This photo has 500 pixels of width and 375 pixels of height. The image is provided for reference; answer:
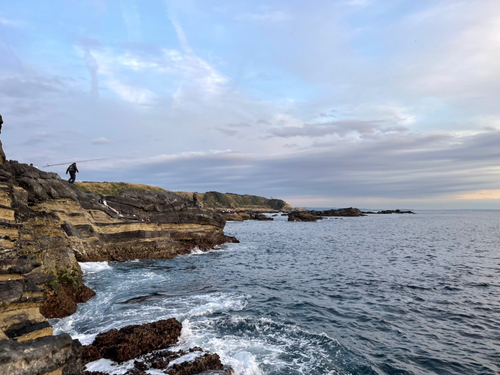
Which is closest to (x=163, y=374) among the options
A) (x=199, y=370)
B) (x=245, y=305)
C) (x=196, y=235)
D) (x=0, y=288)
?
(x=199, y=370)

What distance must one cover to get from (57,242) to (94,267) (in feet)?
19.8

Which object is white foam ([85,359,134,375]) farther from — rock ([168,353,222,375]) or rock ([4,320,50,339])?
rock ([4,320,50,339])

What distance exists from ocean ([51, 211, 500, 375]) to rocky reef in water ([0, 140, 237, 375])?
67.8 inches

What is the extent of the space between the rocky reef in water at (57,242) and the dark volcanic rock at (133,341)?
83.6 inches

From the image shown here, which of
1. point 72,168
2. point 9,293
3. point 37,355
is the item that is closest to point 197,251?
point 72,168

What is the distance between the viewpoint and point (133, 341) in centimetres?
922

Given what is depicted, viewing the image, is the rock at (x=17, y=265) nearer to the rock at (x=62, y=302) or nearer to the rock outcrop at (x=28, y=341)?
the rock outcrop at (x=28, y=341)

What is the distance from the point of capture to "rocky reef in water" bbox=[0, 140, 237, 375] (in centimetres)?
621

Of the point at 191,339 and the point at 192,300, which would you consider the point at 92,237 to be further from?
the point at 191,339

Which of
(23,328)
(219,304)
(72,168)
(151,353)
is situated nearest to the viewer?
(23,328)

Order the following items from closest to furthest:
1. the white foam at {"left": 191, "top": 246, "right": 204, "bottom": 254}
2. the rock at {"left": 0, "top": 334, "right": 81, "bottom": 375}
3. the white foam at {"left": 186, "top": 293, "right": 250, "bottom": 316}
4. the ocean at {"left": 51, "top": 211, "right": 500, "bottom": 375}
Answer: the rock at {"left": 0, "top": 334, "right": 81, "bottom": 375} < the ocean at {"left": 51, "top": 211, "right": 500, "bottom": 375} < the white foam at {"left": 186, "top": 293, "right": 250, "bottom": 316} < the white foam at {"left": 191, "top": 246, "right": 204, "bottom": 254}

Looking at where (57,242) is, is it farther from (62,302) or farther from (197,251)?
(197,251)

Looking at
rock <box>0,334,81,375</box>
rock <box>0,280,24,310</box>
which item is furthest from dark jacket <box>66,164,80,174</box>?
rock <box>0,334,81,375</box>

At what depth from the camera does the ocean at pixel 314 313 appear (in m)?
9.52
